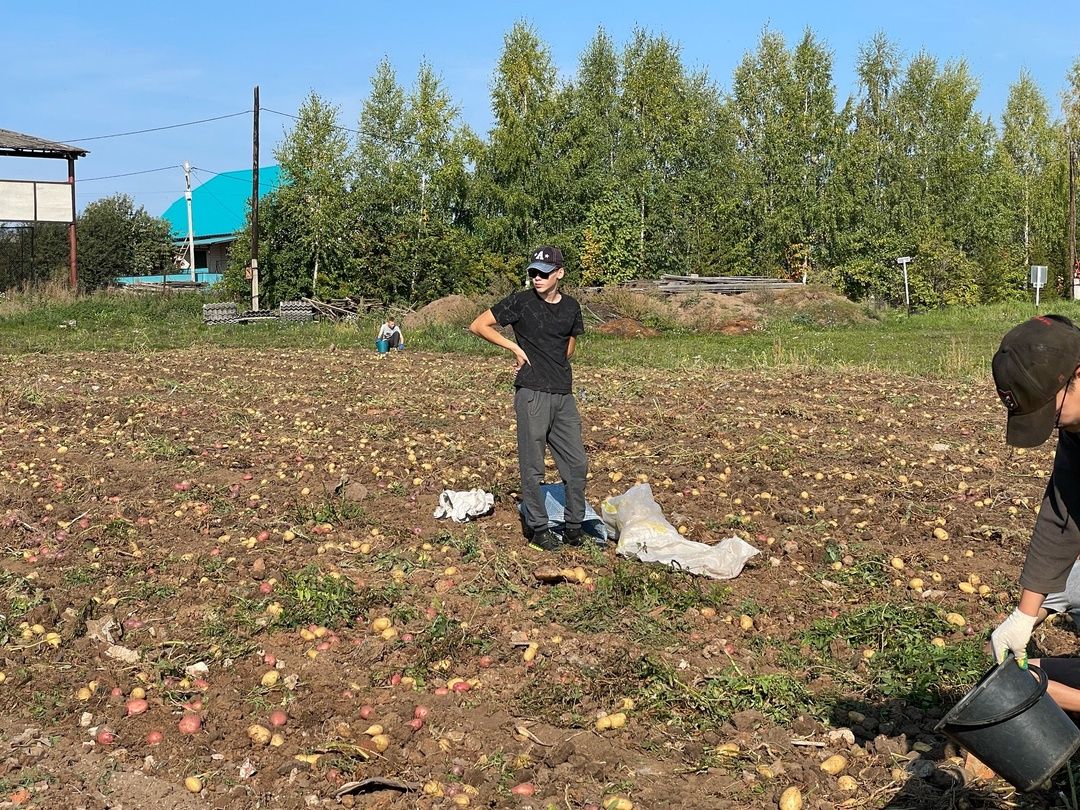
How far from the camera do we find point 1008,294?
44.6 metres

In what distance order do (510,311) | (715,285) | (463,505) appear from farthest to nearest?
(715,285)
(463,505)
(510,311)

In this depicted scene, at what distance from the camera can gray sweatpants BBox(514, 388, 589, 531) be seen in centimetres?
677

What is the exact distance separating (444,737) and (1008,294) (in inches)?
1786

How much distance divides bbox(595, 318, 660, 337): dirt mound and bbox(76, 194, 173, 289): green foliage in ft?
95.6

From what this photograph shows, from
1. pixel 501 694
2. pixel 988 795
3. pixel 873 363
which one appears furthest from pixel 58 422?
pixel 873 363

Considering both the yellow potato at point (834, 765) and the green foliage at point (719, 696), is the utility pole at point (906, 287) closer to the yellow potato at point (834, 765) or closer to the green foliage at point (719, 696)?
the green foliage at point (719, 696)

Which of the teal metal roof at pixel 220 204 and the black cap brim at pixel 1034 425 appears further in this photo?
the teal metal roof at pixel 220 204

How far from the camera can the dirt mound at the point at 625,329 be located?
2692cm

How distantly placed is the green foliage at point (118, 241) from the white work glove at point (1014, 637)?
48.4 metres

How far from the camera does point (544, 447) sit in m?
6.82

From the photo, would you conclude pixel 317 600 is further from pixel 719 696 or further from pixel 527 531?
pixel 719 696

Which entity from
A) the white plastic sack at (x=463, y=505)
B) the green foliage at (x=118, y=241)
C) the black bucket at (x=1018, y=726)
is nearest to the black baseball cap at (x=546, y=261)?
the white plastic sack at (x=463, y=505)

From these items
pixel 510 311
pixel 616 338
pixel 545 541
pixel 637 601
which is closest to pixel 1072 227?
pixel 616 338

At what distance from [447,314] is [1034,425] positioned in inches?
988
